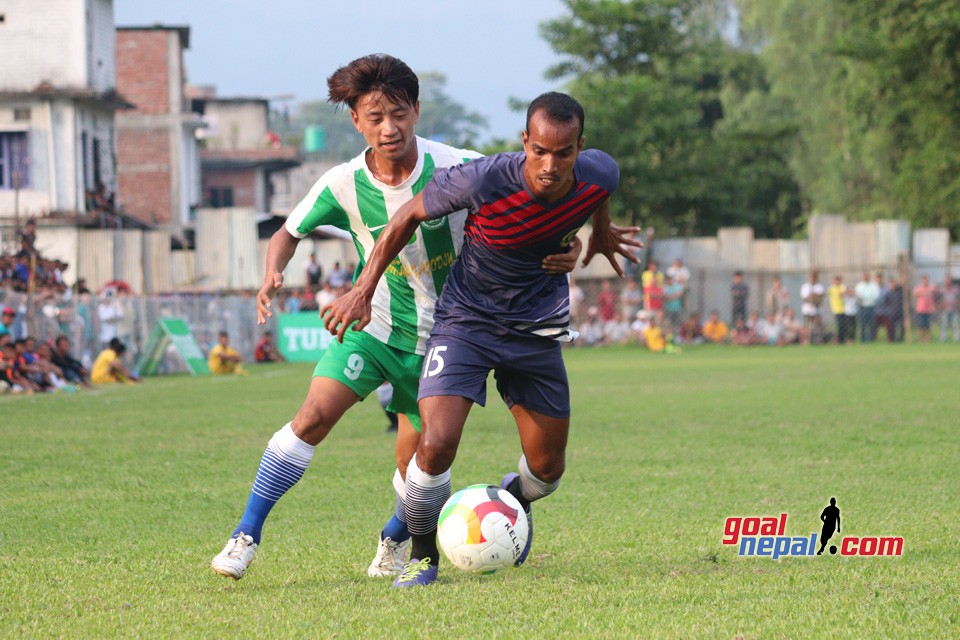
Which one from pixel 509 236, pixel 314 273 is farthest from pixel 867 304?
pixel 509 236

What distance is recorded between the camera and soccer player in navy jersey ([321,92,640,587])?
5.59 m

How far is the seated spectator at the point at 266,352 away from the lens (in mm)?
30375

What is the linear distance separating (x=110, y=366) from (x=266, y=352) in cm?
778

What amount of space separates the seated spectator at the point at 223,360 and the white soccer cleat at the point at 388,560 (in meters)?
20.5

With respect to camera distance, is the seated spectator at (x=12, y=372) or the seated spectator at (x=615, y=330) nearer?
the seated spectator at (x=12, y=372)

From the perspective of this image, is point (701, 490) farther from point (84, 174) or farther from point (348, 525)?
point (84, 174)

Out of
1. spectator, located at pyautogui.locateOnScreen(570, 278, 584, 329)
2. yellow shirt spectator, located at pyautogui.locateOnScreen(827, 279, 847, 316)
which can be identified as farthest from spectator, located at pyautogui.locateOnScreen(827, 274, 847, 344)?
spectator, located at pyautogui.locateOnScreen(570, 278, 584, 329)

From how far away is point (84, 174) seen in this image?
39406 mm

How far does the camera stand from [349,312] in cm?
556

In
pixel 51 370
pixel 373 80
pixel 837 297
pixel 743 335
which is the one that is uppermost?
pixel 373 80

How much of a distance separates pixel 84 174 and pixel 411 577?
119 ft

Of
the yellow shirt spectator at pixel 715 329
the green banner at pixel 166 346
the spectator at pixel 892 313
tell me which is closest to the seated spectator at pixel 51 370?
the green banner at pixel 166 346

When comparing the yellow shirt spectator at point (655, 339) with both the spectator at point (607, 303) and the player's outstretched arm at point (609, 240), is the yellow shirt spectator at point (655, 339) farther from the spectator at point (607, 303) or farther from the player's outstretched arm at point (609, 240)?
the player's outstretched arm at point (609, 240)

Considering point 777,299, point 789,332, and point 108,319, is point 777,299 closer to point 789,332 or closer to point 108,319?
point 789,332
